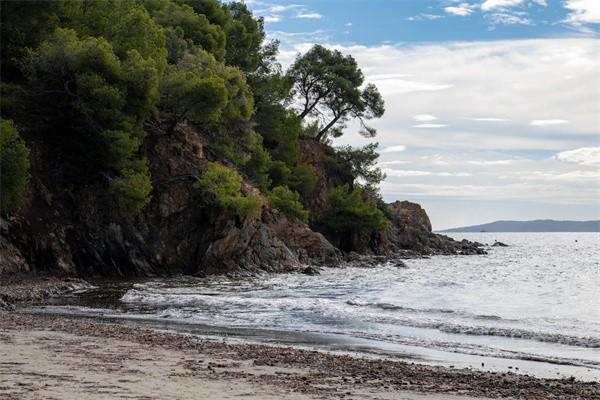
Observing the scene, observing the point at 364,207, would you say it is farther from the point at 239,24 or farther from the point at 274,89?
the point at 239,24

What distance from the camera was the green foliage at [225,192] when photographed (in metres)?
40.1

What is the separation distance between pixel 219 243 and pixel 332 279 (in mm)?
7053

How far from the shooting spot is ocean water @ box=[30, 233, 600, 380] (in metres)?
14.5

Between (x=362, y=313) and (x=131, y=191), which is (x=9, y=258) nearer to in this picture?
(x=131, y=191)

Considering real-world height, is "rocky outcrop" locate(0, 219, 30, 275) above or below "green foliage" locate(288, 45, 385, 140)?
below

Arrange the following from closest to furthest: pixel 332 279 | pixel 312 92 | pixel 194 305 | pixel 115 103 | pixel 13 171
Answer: pixel 194 305 < pixel 13 171 < pixel 115 103 < pixel 332 279 < pixel 312 92

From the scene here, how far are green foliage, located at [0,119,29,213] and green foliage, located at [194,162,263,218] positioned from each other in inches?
476

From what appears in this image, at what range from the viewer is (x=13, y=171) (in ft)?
96.5

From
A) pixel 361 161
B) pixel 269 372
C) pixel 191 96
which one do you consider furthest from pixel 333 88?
pixel 269 372

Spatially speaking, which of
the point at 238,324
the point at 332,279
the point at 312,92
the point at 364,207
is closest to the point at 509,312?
the point at 238,324

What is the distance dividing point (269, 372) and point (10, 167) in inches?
891

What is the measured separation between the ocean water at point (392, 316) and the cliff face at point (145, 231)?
391cm

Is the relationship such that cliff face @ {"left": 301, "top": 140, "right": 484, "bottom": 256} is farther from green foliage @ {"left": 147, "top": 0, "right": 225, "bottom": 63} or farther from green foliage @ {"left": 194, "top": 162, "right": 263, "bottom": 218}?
green foliage @ {"left": 194, "top": 162, "right": 263, "bottom": 218}

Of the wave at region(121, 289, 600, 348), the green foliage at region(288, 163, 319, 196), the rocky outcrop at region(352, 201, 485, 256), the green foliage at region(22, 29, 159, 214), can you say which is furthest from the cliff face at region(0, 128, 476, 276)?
the rocky outcrop at region(352, 201, 485, 256)
